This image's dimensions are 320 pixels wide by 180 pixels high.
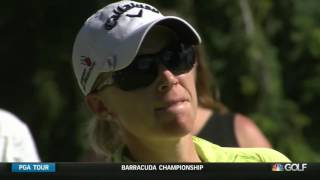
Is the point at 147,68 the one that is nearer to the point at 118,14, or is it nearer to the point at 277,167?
the point at 118,14

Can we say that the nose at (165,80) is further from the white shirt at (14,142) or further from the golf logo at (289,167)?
the white shirt at (14,142)

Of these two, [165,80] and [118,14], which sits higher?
[118,14]

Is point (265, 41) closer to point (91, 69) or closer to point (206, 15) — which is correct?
point (206, 15)

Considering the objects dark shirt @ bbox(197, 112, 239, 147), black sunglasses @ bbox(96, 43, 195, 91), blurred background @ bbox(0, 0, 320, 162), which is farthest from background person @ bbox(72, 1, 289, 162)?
blurred background @ bbox(0, 0, 320, 162)

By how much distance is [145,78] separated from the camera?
1.51 meters

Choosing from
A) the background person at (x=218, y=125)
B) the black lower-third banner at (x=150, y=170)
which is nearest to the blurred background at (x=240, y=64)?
the background person at (x=218, y=125)

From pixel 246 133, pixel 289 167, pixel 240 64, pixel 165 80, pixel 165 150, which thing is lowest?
pixel 289 167

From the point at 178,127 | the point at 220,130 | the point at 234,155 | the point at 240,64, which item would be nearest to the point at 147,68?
the point at 178,127

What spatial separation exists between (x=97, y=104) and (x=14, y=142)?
2.59 ft

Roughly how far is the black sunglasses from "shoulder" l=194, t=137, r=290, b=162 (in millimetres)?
174

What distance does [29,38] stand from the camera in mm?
3977

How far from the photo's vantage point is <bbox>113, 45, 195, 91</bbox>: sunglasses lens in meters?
1.51

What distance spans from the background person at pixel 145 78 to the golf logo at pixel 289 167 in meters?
0.25

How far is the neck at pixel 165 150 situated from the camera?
1.55 m
